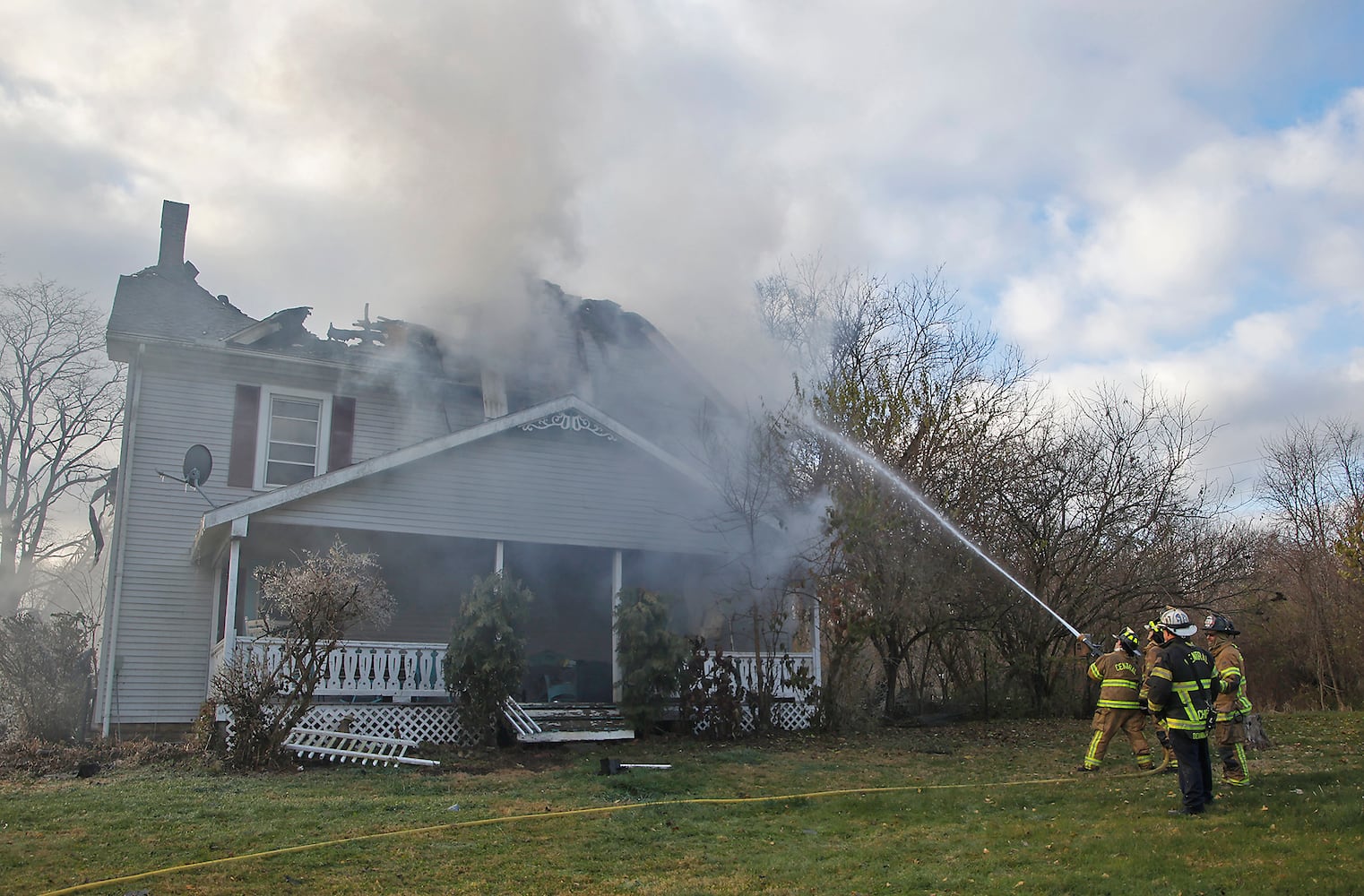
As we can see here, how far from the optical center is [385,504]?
51.2 ft

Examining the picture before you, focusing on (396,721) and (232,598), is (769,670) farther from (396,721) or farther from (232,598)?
(232,598)

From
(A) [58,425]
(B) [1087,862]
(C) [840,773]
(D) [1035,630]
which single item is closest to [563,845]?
(B) [1087,862]

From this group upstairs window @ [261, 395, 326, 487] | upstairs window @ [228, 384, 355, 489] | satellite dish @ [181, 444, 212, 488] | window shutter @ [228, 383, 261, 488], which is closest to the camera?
satellite dish @ [181, 444, 212, 488]

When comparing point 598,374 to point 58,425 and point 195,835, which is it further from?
point 58,425

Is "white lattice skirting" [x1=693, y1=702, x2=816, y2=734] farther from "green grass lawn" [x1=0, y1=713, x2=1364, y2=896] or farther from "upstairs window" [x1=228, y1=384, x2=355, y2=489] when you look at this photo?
"upstairs window" [x1=228, y1=384, x2=355, y2=489]

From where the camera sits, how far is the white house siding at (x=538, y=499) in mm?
15539

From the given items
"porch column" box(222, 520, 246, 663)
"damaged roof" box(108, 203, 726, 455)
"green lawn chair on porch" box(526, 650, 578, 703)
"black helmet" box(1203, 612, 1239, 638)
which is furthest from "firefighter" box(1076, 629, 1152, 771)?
"porch column" box(222, 520, 246, 663)

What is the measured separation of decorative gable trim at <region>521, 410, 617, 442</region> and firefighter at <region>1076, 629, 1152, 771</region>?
868cm

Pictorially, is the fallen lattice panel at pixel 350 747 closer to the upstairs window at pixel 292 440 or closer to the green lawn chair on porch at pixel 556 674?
the green lawn chair on porch at pixel 556 674

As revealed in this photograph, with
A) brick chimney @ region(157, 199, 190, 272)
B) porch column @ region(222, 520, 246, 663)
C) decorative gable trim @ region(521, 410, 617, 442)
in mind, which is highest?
brick chimney @ region(157, 199, 190, 272)

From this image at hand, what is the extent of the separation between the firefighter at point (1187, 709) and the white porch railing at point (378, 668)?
24.2ft

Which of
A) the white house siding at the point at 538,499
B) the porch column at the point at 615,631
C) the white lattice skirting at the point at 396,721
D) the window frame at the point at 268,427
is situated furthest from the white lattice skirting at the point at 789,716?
the window frame at the point at 268,427

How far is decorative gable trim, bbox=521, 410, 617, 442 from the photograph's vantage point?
54.2 feet

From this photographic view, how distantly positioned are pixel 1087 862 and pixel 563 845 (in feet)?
12.4
